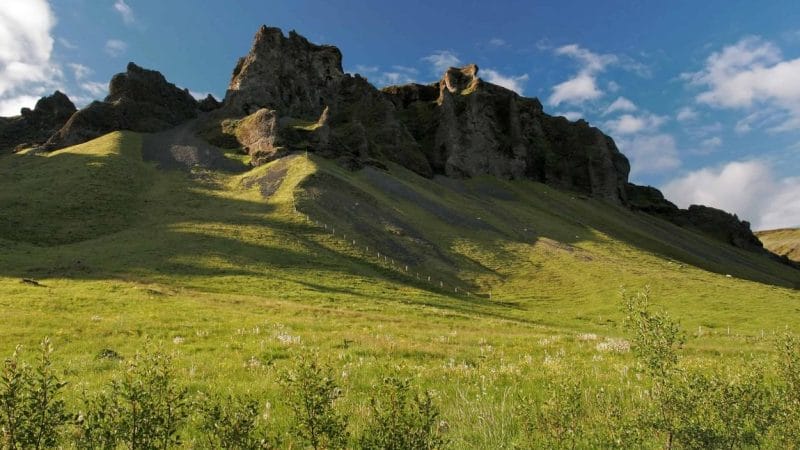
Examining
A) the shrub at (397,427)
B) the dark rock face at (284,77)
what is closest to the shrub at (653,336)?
the shrub at (397,427)

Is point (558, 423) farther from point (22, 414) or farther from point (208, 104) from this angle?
point (208, 104)

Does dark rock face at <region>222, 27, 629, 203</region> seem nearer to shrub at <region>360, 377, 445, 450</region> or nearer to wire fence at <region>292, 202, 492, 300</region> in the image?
wire fence at <region>292, 202, 492, 300</region>

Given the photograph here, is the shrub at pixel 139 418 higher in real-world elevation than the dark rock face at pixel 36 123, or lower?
lower

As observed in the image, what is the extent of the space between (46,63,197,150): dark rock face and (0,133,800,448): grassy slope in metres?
14.5

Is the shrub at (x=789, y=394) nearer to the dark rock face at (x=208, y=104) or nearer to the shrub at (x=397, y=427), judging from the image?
the shrub at (x=397, y=427)

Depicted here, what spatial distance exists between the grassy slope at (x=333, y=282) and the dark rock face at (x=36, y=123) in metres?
24.7

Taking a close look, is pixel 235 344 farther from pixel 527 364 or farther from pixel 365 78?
pixel 365 78

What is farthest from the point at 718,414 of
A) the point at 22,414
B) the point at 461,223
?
the point at 461,223

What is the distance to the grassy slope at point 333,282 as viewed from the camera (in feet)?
48.7

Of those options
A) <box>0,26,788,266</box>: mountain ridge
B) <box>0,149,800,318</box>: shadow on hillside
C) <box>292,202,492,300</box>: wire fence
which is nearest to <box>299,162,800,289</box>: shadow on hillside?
<box>0,149,800,318</box>: shadow on hillside

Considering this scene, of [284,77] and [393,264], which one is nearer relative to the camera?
[393,264]

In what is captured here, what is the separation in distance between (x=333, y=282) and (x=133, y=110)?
128 metres

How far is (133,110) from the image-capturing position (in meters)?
147

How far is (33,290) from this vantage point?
1335 inches
